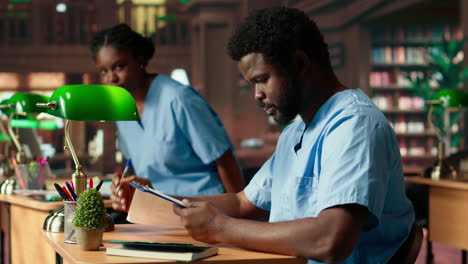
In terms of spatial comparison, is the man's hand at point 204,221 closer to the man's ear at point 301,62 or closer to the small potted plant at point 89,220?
the small potted plant at point 89,220

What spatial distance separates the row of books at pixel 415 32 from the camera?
362 inches

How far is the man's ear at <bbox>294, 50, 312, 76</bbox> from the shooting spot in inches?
59.5

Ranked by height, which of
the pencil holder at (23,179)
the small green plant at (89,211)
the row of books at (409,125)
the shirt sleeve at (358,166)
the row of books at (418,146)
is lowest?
the row of books at (418,146)

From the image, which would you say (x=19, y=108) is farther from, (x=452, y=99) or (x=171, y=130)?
(x=452, y=99)

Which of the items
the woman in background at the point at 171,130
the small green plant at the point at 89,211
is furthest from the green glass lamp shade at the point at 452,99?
the small green plant at the point at 89,211

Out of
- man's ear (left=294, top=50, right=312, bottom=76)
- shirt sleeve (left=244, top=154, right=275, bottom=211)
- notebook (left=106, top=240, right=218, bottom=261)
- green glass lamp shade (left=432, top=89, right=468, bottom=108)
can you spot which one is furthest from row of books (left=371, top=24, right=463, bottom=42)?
notebook (left=106, top=240, right=218, bottom=261)

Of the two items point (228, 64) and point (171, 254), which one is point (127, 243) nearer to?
point (171, 254)

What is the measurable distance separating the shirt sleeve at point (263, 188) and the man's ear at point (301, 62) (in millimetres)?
404

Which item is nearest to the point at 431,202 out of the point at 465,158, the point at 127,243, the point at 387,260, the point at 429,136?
the point at 465,158

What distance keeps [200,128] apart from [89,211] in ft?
3.79

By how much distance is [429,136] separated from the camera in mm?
9539

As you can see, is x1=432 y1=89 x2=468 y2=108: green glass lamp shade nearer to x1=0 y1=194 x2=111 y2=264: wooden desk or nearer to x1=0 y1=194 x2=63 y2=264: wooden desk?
x1=0 y1=194 x2=111 y2=264: wooden desk

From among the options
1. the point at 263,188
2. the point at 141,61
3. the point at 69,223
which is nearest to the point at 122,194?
the point at 69,223

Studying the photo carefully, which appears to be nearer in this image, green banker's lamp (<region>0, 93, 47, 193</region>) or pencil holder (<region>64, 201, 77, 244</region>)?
pencil holder (<region>64, 201, 77, 244</region>)
